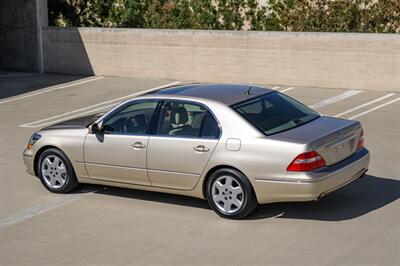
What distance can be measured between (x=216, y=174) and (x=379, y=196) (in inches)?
83.7

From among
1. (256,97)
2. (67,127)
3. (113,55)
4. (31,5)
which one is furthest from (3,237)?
(31,5)

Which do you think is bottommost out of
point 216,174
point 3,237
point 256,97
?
point 3,237

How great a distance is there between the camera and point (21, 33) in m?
23.5

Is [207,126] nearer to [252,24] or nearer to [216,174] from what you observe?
[216,174]

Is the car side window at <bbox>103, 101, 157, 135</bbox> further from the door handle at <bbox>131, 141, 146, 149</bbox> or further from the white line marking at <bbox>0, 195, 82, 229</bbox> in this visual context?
the white line marking at <bbox>0, 195, 82, 229</bbox>

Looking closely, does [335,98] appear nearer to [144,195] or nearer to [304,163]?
[144,195]

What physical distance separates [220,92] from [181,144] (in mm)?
911

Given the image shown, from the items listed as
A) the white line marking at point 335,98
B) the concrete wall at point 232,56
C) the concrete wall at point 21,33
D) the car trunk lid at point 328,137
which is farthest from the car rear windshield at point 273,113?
the concrete wall at point 21,33

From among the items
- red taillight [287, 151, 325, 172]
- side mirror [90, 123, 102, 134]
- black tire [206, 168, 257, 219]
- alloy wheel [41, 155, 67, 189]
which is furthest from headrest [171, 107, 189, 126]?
alloy wheel [41, 155, 67, 189]

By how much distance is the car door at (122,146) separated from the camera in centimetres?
951

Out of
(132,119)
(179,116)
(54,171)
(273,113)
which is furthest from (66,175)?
(273,113)

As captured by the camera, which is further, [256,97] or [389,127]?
[389,127]

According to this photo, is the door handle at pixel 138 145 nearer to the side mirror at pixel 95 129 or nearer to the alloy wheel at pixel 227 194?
the side mirror at pixel 95 129

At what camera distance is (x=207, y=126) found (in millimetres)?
9094
